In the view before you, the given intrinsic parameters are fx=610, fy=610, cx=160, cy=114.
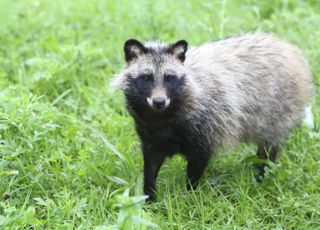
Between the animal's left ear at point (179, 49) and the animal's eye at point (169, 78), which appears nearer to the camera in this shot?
the animal's eye at point (169, 78)

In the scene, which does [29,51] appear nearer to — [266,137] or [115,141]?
[115,141]

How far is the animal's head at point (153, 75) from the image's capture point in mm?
5391

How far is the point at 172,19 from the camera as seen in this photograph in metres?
8.95

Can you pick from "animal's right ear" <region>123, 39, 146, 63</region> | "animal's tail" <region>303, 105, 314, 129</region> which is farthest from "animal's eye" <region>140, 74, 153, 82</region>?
"animal's tail" <region>303, 105, 314, 129</region>

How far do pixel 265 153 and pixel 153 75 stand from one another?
173 centimetres

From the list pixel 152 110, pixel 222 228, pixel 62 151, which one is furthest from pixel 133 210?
pixel 62 151

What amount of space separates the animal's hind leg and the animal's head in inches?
51.8

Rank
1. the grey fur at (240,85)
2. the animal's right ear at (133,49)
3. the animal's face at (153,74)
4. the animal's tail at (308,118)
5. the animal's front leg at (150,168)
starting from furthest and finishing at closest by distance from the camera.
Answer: the animal's tail at (308,118) < the animal's front leg at (150,168) < the grey fur at (240,85) < the animal's right ear at (133,49) < the animal's face at (153,74)

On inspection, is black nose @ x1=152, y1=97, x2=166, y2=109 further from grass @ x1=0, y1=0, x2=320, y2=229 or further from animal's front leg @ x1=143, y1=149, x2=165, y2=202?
grass @ x1=0, y1=0, x2=320, y2=229

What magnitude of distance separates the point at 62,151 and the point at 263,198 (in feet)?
6.73

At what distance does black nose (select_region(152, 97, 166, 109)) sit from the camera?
17.0ft

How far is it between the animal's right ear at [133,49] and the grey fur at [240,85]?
70 mm

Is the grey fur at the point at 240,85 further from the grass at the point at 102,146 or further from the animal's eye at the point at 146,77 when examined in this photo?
the grass at the point at 102,146

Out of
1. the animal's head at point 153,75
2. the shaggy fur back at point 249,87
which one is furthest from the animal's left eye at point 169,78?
the shaggy fur back at point 249,87
